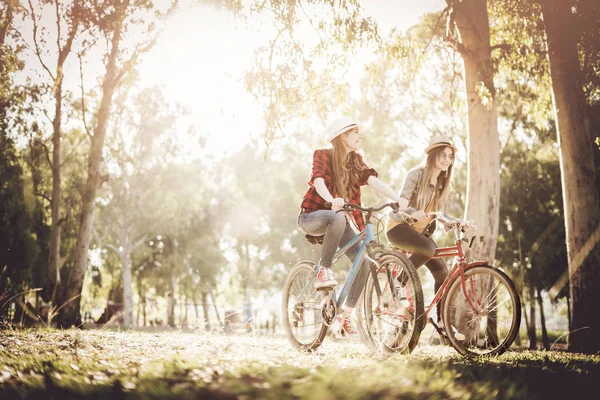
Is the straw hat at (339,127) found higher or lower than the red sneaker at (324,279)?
higher

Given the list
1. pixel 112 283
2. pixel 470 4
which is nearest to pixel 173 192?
pixel 112 283

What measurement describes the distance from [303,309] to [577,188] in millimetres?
4911

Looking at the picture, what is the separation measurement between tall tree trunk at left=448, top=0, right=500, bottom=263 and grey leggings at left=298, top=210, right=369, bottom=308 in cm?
385

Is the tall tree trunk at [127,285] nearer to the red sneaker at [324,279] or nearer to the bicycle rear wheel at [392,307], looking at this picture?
the red sneaker at [324,279]

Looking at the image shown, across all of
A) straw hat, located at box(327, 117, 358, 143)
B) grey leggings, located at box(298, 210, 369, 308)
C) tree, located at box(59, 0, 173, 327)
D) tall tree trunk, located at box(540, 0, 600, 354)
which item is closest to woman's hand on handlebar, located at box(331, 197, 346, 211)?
grey leggings, located at box(298, 210, 369, 308)

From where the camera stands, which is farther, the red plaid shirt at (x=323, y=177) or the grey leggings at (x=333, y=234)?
the red plaid shirt at (x=323, y=177)

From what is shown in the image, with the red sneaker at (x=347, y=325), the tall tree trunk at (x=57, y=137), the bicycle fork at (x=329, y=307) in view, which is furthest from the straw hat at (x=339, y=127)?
the tall tree trunk at (x=57, y=137)

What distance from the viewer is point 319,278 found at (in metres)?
5.25

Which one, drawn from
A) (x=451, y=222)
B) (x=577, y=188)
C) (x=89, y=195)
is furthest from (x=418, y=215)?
(x=89, y=195)

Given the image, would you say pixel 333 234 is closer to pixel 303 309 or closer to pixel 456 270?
pixel 303 309

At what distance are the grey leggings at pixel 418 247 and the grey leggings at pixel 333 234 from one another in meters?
0.45

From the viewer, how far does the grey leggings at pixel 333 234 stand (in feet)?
16.8

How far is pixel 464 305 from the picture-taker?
4.94m

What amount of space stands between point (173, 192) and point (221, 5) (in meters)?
24.0
